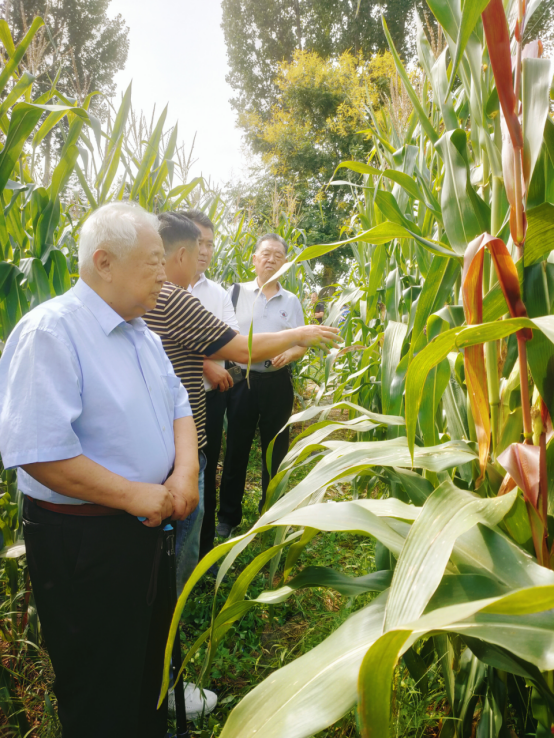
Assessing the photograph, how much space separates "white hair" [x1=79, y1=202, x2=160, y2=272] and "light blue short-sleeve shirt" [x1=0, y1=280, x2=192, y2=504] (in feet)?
0.32

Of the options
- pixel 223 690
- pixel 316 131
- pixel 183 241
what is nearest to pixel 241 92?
pixel 316 131

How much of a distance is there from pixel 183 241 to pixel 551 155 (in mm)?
1228

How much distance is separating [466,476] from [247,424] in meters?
1.88

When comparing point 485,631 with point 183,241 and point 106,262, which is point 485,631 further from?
A: point 183,241

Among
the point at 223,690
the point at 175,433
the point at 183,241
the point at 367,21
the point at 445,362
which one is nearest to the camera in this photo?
the point at 445,362

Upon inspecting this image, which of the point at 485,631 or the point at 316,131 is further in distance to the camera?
the point at 316,131

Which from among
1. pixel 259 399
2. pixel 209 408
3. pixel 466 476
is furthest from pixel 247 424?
pixel 466 476

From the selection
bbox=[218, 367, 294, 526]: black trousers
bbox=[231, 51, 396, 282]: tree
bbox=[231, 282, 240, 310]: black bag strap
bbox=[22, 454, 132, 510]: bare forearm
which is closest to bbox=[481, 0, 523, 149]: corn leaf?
bbox=[22, 454, 132, 510]: bare forearm

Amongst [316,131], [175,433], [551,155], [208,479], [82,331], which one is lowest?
[208,479]

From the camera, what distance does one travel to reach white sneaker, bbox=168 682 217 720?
1.37 m

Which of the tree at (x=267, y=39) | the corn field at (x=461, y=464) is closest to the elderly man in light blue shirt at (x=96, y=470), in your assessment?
the corn field at (x=461, y=464)

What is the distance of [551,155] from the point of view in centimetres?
61

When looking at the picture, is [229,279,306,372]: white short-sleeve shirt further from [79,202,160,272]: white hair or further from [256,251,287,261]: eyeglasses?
[79,202,160,272]: white hair

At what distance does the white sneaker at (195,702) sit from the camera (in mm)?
1374
